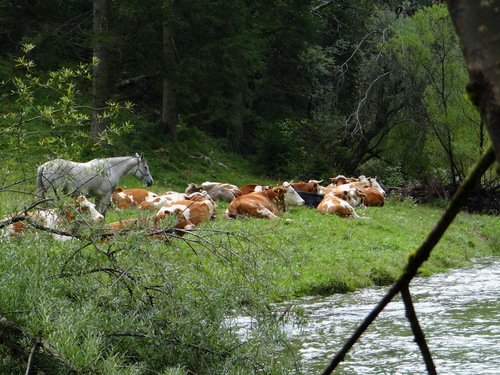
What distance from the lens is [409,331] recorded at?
9.78 meters

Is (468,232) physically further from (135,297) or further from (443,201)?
(135,297)

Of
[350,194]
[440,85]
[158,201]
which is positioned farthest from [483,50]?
[440,85]

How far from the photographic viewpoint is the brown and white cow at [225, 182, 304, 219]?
1797 centimetres

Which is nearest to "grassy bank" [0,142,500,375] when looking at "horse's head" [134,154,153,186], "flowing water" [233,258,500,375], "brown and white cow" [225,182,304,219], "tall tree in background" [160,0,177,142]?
"flowing water" [233,258,500,375]

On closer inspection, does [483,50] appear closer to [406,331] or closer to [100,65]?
[406,331]

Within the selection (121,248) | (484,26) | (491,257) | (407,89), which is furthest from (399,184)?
(484,26)

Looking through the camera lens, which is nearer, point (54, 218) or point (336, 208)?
point (54, 218)

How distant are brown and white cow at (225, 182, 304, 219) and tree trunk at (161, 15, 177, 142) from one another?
8.72 meters

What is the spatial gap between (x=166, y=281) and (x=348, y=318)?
4654 millimetres

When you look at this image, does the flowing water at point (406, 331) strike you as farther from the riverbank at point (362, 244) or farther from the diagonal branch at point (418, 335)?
the diagonal branch at point (418, 335)

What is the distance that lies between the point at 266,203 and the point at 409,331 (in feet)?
29.7

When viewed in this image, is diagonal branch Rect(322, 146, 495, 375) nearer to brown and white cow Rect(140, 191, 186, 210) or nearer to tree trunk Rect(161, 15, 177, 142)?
brown and white cow Rect(140, 191, 186, 210)

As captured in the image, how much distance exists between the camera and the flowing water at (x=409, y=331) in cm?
805

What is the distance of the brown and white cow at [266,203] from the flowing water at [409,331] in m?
4.82
